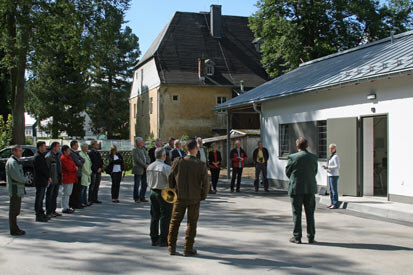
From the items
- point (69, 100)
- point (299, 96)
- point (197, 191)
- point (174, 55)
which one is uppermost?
point (174, 55)

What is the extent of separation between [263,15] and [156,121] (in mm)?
12681

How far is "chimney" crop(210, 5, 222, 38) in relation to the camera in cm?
4379

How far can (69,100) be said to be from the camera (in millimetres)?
45312

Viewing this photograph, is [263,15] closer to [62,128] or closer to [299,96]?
[299,96]

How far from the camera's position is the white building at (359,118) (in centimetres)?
1212

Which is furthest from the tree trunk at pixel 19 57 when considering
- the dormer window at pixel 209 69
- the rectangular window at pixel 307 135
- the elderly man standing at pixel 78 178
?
the dormer window at pixel 209 69

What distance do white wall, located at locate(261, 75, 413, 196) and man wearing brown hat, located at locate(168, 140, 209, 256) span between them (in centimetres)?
728

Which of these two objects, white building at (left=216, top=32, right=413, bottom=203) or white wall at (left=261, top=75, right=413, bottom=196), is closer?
white wall at (left=261, top=75, right=413, bottom=196)

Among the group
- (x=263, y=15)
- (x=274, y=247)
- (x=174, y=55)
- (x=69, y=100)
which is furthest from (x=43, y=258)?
(x=69, y=100)

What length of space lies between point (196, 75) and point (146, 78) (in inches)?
239

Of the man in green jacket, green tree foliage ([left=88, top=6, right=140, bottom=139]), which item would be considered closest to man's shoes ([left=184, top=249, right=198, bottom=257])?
the man in green jacket

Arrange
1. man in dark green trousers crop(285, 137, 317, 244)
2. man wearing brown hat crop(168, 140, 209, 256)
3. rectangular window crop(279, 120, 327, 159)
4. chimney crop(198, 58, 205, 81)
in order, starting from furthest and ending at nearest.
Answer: chimney crop(198, 58, 205, 81)
rectangular window crop(279, 120, 327, 159)
man in dark green trousers crop(285, 137, 317, 244)
man wearing brown hat crop(168, 140, 209, 256)

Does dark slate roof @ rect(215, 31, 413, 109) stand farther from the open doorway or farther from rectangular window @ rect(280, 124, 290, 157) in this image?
the open doorway

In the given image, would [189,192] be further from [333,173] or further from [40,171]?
[333,173]
